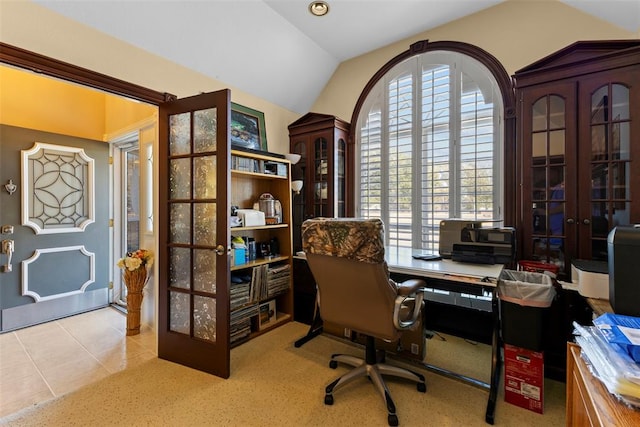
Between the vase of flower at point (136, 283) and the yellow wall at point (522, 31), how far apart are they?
11.1 ft

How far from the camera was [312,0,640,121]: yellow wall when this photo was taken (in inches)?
91.0

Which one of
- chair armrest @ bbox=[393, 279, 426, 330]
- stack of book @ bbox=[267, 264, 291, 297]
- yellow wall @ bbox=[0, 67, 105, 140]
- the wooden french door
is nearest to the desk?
chair armrest @ bbox=[393, 279, 426, 330]

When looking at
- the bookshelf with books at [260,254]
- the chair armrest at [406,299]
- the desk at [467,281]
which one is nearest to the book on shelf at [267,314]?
the bookshelf with books at [260,254]

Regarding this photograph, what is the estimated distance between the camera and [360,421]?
1708mm

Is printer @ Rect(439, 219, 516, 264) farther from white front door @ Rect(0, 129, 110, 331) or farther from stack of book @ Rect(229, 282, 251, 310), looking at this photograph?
white front door @ Rect(0, 129, 110, 331)

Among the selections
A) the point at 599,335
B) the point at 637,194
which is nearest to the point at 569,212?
the point at 637,194

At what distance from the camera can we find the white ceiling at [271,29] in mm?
2088

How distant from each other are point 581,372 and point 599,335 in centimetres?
13

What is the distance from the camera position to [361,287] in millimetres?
1757

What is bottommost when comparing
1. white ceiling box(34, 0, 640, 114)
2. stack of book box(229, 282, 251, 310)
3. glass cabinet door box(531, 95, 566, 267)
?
stack of book box(229, 282, 251, 310)

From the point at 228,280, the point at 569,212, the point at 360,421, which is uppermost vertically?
the point at 569,212

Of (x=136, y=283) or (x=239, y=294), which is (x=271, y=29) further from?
(x=136, y=283)

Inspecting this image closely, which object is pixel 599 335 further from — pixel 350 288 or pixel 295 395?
A: pixel 295 395

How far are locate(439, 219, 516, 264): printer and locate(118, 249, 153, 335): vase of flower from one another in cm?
281
